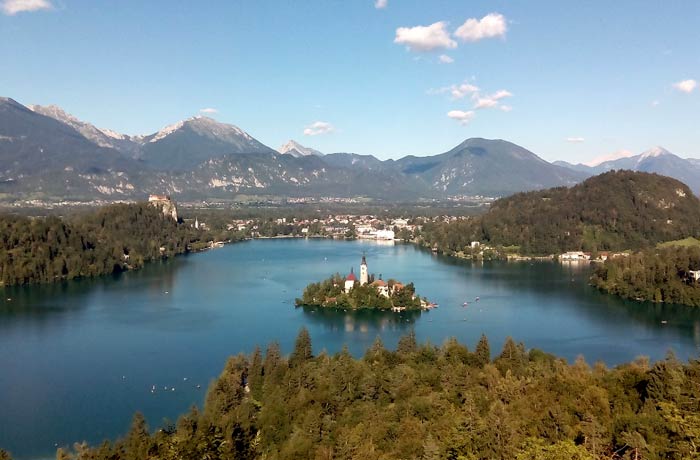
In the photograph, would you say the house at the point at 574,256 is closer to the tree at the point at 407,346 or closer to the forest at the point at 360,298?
the forest at the point at 360,298

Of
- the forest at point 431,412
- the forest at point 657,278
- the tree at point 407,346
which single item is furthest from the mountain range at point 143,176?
the forest at point 431,412

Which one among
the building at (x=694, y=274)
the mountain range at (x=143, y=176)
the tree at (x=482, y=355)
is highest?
the mountain range at (x=143, y=176)

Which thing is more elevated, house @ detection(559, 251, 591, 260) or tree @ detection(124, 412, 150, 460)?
house @ detection(559, 251, 591, 260)

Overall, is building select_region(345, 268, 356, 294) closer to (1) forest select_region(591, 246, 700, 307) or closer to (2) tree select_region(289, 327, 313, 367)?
(2) tree select_region(289, 327, 313, 367)

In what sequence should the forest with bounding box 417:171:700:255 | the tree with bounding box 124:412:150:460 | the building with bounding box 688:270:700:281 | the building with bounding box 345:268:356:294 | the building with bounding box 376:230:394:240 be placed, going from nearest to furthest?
the tree with bounding box 124:412:150:460
the building with bounding box 345:268:356:294
the building with bounding box 688:270:700:281
the forest with bounding box 417:171:700:255
the building with bounding box 376:230:394:240

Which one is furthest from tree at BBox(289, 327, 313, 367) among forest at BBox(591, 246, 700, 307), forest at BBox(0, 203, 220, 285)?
forest at BBox(0, 203, 220, 285)

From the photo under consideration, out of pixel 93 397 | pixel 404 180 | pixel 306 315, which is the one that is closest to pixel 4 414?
pixel 93 397
